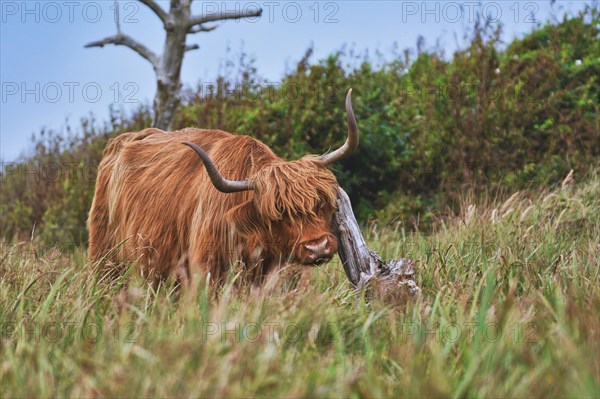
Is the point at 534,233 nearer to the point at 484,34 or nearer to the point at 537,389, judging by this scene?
the point at 537,389

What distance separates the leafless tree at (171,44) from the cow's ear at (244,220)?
5.69 metres

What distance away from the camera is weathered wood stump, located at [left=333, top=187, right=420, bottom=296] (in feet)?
15.8

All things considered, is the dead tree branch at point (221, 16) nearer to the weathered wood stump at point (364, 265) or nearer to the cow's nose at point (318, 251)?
the weathered wood stump at point (364, 265)

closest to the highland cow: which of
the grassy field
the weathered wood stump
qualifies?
the weathered wood stump

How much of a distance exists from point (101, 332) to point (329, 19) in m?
5.69

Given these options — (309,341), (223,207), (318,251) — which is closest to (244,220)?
(223,207)

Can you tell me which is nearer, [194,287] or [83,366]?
[83,366]

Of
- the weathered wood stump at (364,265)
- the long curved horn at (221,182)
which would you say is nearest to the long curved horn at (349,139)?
the weathered wood stump at (364,265)

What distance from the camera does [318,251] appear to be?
467 cm

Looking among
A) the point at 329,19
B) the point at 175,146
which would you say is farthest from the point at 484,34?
the point at 175,146

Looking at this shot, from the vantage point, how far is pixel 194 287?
350cm

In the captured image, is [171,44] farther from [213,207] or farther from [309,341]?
[309,341]

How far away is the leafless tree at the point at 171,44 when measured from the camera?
10461mm

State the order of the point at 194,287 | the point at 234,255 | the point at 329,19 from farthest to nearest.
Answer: the point at 329,19
the point at 234,255
the point at 194,287
